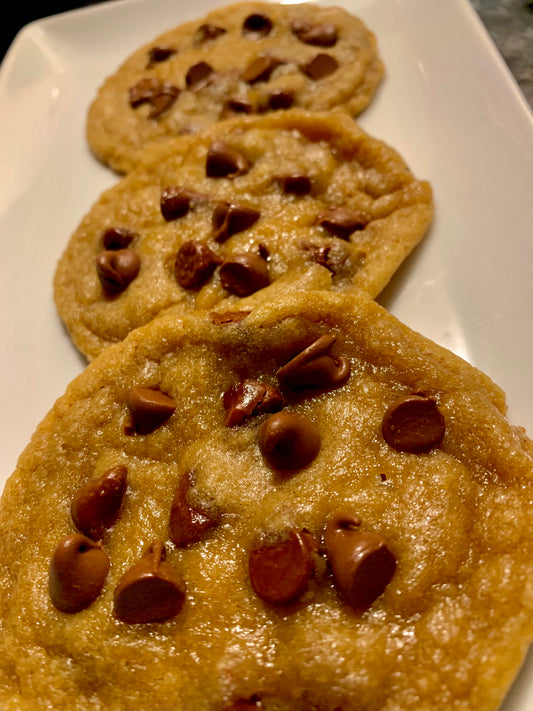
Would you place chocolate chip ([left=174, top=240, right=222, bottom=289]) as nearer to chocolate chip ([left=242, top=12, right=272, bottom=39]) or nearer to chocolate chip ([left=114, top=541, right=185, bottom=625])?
chocolate chip ([left=114, top=541, right=185, bottom=625])

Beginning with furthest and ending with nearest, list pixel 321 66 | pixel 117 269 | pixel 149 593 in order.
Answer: pixel 321 66 < pixel 117 269 < pixel 149 593

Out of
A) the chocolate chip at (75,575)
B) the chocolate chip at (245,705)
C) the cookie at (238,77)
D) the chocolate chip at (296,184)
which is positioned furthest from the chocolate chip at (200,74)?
the chocolate chip at (245,705)

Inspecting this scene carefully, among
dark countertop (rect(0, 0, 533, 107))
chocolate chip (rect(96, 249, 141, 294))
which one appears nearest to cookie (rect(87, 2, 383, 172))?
chocolate chip (rect(96, 249, 141, 294))

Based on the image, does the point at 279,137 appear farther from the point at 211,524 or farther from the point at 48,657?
the point at 48,657

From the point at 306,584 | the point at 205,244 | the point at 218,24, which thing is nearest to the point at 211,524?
the point at 306,584

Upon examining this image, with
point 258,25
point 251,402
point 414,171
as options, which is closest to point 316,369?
point 251,402

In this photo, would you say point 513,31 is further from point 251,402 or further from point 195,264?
point 251,402

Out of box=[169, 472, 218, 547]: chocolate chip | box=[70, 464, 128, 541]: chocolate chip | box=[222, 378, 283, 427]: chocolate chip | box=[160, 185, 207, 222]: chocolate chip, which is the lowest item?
box=[169, 472, 218, 547]: chocolate chip
